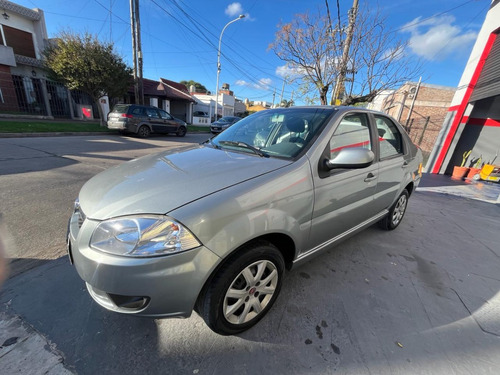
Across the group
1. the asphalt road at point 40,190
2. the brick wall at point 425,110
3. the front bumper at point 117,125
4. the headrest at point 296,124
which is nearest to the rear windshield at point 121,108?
the front bumper at point 117,125

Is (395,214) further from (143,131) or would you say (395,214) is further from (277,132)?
(143,131)

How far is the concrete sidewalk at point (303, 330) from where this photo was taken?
1.50m

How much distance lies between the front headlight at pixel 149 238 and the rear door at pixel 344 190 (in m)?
1.09

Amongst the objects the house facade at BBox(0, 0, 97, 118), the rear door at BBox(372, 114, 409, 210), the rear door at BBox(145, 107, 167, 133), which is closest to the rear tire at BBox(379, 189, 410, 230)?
the rear door at BBox(372, 114, 409, 210)

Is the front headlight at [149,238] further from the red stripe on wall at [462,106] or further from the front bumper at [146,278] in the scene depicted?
the red stripe on wall at [462,106]

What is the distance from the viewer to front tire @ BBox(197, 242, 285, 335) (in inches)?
58.4

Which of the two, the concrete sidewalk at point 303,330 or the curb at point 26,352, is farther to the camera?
the concrete sidewalk at point 303,330

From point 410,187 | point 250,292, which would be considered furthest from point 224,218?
point 410,187

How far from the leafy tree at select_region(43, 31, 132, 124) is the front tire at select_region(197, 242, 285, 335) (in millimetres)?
14222

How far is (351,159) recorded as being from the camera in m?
1.82

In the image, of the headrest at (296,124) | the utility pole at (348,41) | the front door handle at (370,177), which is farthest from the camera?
the utility pole at (348,41)

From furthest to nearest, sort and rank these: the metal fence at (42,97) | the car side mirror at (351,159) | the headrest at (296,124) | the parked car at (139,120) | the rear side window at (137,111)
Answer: the metal fence at (42,97)
the rear side window at (137,111)
the parked car at (139,120)
the headrest at (296,124)
the car side mirror at (351,159)

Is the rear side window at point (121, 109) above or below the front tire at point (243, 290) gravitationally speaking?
above

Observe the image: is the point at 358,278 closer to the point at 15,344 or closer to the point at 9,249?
the point at 15,344
